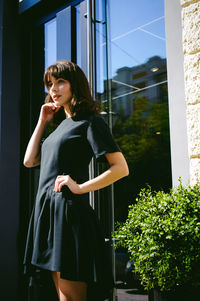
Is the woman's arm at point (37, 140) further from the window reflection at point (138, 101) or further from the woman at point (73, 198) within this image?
the window reflection at point (138, 101)

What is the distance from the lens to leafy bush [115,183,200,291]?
48.9 inches

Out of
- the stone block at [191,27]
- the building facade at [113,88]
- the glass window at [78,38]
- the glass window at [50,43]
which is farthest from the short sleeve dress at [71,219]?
the glass window at [50,43]

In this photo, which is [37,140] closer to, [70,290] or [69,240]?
[69,240]

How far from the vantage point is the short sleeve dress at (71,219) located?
1497mm

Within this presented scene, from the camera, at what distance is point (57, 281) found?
1663mm

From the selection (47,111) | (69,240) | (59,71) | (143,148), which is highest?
(59,71)

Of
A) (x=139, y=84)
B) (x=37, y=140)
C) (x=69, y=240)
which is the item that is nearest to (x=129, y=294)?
(x=69, y=240)

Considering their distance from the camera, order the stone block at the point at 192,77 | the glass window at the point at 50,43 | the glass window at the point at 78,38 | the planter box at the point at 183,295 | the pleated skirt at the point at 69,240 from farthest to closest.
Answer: the glass window at the point at 50,43
the glass window at the point at 78,38
the stone block at the point at 192,77
the pleated skirt at the point at 69,240
the planter box at the point at 183,295

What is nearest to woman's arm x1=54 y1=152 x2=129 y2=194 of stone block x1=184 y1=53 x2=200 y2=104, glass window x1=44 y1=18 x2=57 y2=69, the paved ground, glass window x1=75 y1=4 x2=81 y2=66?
stone block x1=184 y1=53 x2=200 y2=104

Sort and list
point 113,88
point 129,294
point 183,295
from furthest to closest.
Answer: point 113,88 → point 129,294 → point 183,295

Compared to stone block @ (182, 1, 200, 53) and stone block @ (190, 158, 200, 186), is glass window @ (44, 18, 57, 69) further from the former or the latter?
stone block @ (190, 158, 200, 186)

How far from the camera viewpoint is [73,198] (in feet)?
5.19

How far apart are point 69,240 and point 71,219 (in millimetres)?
100

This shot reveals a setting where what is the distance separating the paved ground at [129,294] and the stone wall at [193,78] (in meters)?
0.90
